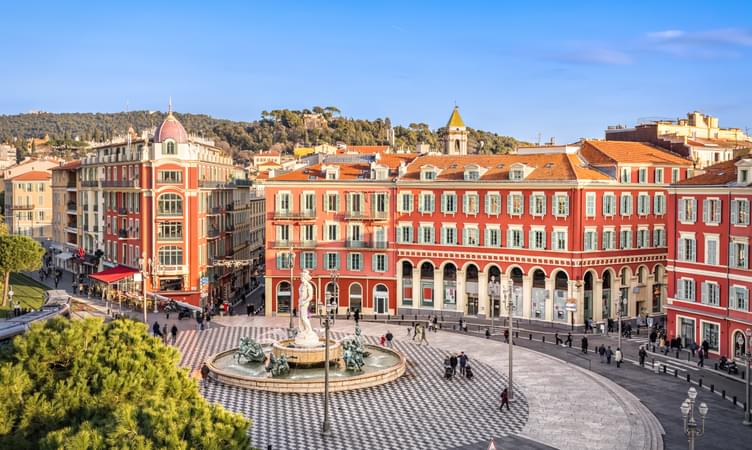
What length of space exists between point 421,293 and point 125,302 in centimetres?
2578

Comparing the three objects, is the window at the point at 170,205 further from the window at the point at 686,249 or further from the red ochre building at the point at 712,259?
the window at the point at 686,249

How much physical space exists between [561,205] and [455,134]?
3135 cm

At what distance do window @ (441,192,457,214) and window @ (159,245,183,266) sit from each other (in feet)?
80.0

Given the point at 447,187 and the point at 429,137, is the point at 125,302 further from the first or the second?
the point at 429,137

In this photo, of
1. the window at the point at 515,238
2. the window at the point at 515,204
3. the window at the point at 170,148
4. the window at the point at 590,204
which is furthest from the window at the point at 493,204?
the window at the point at 170,148

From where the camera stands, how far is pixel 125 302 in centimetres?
6606

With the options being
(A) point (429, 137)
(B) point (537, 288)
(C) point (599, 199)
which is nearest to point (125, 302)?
(B) point (537, 288)

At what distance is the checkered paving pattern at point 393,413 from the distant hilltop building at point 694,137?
123ft

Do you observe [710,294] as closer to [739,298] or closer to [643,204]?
[739,298]

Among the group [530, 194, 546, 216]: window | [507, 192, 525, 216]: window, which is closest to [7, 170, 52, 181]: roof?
[507, 192, 525, 216]: window

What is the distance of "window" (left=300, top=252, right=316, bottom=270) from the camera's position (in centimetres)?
7206

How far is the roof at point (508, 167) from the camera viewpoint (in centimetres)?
6600

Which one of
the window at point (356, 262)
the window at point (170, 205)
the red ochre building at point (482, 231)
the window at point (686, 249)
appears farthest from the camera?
the window at point (356, 262)

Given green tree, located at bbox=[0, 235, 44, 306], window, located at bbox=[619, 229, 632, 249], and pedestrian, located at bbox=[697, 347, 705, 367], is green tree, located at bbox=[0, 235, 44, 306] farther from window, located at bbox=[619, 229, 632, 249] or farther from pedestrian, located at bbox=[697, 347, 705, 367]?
pedestrian, located at bbox=[697, 347, 705, 367]
